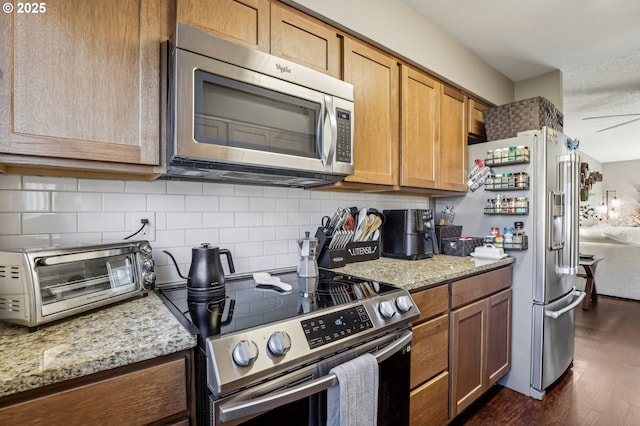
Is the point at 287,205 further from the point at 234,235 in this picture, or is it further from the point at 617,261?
the point at 617,261

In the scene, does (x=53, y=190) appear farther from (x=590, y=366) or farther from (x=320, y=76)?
(x=590, y=366)

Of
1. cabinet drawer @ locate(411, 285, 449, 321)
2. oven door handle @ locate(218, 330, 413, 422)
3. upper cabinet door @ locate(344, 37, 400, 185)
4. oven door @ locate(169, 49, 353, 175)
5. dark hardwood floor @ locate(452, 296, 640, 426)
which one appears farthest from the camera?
dark hardwood floor @ locate(452, 296, 640, 426)

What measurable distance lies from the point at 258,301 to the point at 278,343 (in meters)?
0.33

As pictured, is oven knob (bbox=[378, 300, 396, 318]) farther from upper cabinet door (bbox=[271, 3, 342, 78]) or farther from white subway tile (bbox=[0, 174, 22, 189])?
white subway tile (bbox=[0, 174, 22, 189])

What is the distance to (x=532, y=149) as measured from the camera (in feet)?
6.84

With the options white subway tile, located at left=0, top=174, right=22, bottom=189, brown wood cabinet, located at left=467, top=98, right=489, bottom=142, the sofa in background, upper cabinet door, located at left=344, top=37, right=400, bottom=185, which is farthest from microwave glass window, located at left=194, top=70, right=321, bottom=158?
the sofa in background

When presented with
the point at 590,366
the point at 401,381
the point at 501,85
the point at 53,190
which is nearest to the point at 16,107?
the point at 53,190

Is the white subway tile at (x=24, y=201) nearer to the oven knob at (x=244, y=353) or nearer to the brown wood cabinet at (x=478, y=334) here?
the oven knob at (x=244, y=353)

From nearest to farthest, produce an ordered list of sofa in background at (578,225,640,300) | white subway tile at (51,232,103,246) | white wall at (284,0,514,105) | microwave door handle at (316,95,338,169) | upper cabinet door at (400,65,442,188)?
white subway tile at (51,232,103,246) → microwave door handle at (316,95,338,169) → white wall at (284,0,514,105) → upper cabinet door at (400,65,442,188) → sofa in background at (578,225,640,300)

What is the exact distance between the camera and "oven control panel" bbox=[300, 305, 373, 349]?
38.0 inches

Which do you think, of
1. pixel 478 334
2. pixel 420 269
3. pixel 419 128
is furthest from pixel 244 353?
pixel 419 128

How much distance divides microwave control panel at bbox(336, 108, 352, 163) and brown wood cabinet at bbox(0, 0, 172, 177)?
2.39 ft

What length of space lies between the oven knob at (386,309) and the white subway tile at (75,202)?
1153mm

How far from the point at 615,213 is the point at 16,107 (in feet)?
38.6
